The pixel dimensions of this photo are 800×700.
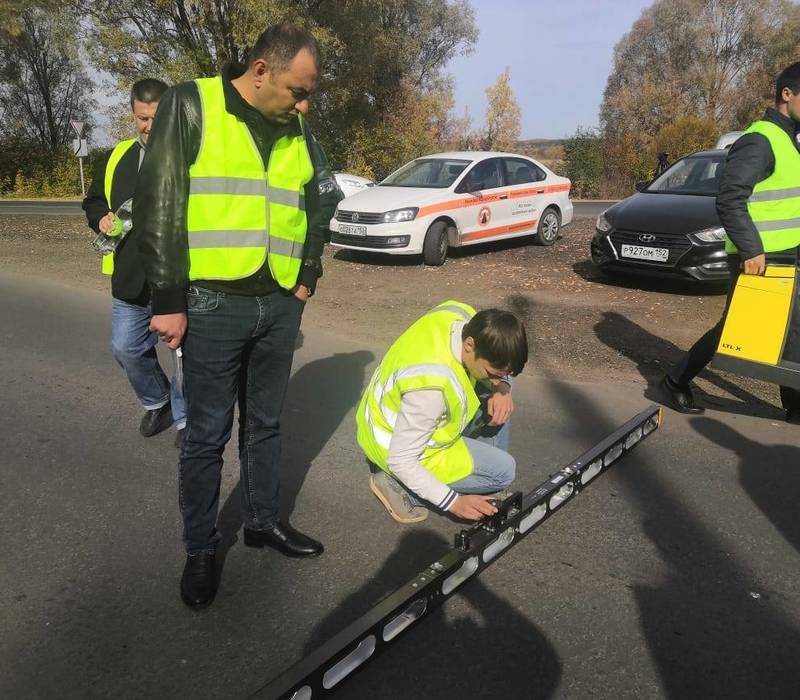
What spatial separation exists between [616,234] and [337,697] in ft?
24.9

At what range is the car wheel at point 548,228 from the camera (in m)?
12.5

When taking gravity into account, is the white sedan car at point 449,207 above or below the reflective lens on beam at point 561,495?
above

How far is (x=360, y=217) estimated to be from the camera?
10.8 m

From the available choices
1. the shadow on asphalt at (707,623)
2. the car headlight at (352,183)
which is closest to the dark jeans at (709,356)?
the shadow on asphalt at (707,623)

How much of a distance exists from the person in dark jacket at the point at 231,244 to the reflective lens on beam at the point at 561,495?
1352 mm

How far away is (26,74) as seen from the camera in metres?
38.2

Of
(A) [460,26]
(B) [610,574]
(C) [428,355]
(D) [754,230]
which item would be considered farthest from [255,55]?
(A) [460,26]

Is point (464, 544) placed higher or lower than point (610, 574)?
higher

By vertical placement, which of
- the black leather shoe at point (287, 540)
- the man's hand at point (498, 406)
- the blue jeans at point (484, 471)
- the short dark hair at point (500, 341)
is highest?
the short dark hair at point (500, 341)

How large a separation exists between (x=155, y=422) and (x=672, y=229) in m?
6.30

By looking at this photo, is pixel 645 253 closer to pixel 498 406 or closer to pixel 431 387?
pixel 498 406

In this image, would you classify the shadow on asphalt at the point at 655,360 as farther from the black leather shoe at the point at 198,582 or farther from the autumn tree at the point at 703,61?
the autumn tree at the point at 703,61

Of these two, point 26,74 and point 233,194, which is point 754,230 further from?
point 26,74

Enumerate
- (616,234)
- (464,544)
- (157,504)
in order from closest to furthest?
(464,544), (157,504), (616,234)
